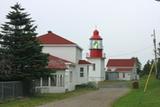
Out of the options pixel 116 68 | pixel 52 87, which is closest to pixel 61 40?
pixel 52 87

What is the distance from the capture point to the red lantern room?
4107 inches

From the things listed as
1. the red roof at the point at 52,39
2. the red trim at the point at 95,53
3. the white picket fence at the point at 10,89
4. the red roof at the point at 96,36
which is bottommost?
the white picket fence at the point at 10,89

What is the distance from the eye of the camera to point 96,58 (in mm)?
102938

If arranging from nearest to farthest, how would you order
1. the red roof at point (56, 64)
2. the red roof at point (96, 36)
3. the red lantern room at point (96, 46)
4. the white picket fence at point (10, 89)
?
the white picket fence at point (10, 89) → the red roof at point (56, 64) → the red lantern room at point (96, 46) → the red roof at point (96, 36)

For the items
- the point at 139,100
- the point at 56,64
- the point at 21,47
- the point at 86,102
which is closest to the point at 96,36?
the point at 56,64

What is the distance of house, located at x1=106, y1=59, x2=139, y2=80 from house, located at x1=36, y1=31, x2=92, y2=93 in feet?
165

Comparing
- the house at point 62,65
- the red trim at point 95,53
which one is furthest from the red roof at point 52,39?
the red trim at point 95,53

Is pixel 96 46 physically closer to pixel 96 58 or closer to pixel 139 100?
pixel 96 58

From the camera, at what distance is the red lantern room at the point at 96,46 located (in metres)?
104

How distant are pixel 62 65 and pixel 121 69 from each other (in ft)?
244


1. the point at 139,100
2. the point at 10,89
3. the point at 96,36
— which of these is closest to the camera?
the point at 139,100

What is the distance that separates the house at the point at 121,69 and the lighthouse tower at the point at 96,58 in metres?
14.1

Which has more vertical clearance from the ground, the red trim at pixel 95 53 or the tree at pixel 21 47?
the red trim at pixel 95 53

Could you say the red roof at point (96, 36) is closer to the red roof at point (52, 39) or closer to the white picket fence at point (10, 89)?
the red roof at point (52, 39)
